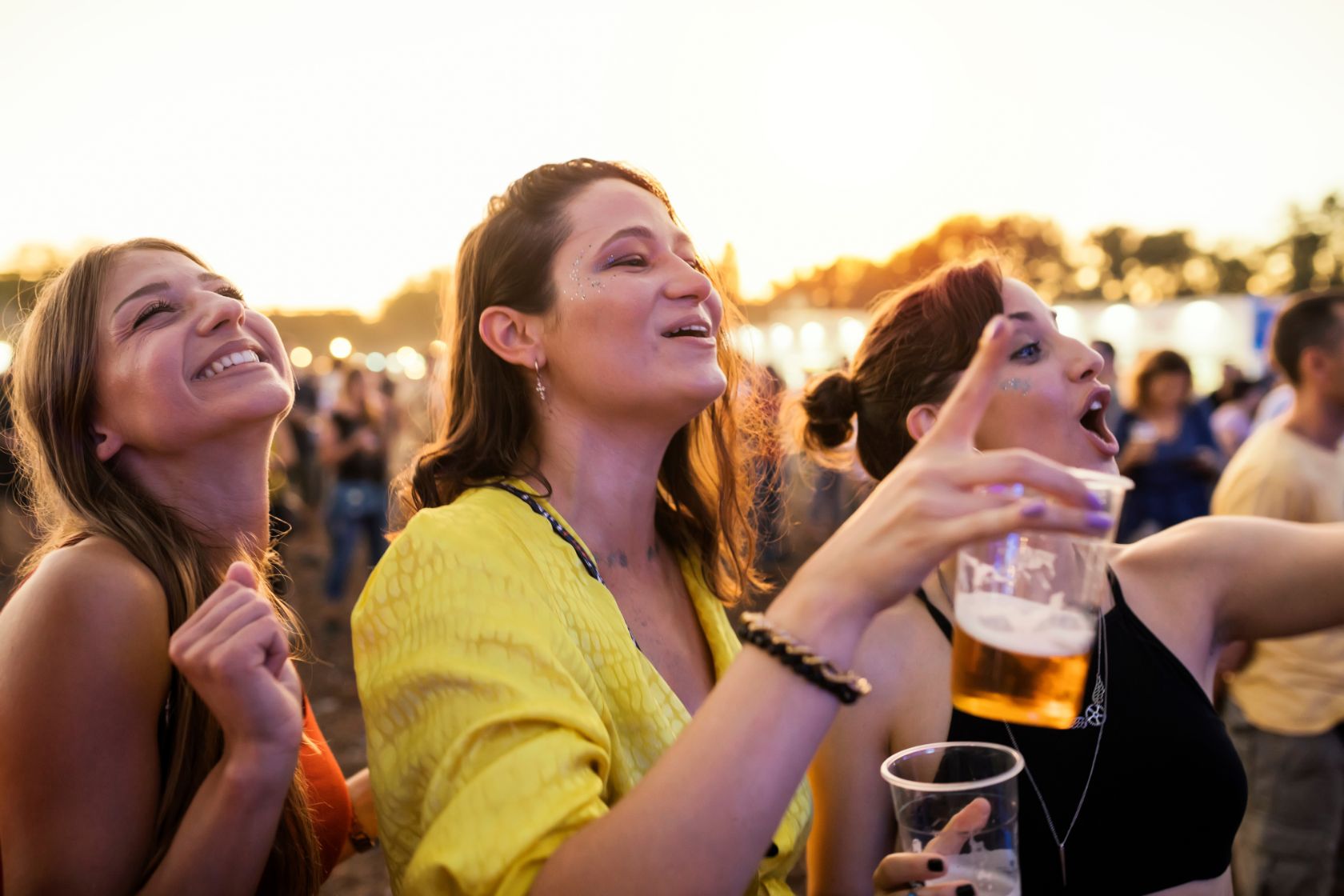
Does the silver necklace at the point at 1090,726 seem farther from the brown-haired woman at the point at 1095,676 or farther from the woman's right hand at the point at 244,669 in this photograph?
the woman's right hand at the point at 244,669

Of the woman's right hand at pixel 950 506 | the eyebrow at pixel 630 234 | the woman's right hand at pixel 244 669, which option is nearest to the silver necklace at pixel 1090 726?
the woman's right hand at pixel 950 506

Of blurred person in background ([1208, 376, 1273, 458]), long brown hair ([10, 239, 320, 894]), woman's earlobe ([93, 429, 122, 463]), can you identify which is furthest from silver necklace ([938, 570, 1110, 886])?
blurred person in background ([1208, 376, 1273, 458])

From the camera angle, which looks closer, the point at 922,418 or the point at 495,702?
the point at 495,702

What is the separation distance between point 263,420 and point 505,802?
1253 millimetres

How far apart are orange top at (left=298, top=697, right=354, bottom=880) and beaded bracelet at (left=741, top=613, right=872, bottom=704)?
135 centimetres

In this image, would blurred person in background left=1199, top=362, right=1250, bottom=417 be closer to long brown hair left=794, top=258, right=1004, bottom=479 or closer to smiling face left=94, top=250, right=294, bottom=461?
long brown hair left=794, top=258, right=1004, bottom=479

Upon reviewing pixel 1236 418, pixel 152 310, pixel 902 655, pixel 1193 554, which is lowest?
pixel 1236 418

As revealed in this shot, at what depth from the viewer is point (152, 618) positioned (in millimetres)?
1732

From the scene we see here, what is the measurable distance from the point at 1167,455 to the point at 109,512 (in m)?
6.80

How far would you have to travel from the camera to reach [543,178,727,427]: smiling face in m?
1.91

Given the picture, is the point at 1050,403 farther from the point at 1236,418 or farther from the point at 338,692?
the point at 1236,418

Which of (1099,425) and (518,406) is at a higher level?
(518,406)

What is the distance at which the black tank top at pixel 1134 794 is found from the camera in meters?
1.90

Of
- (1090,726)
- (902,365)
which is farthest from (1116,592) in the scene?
(902,365)
